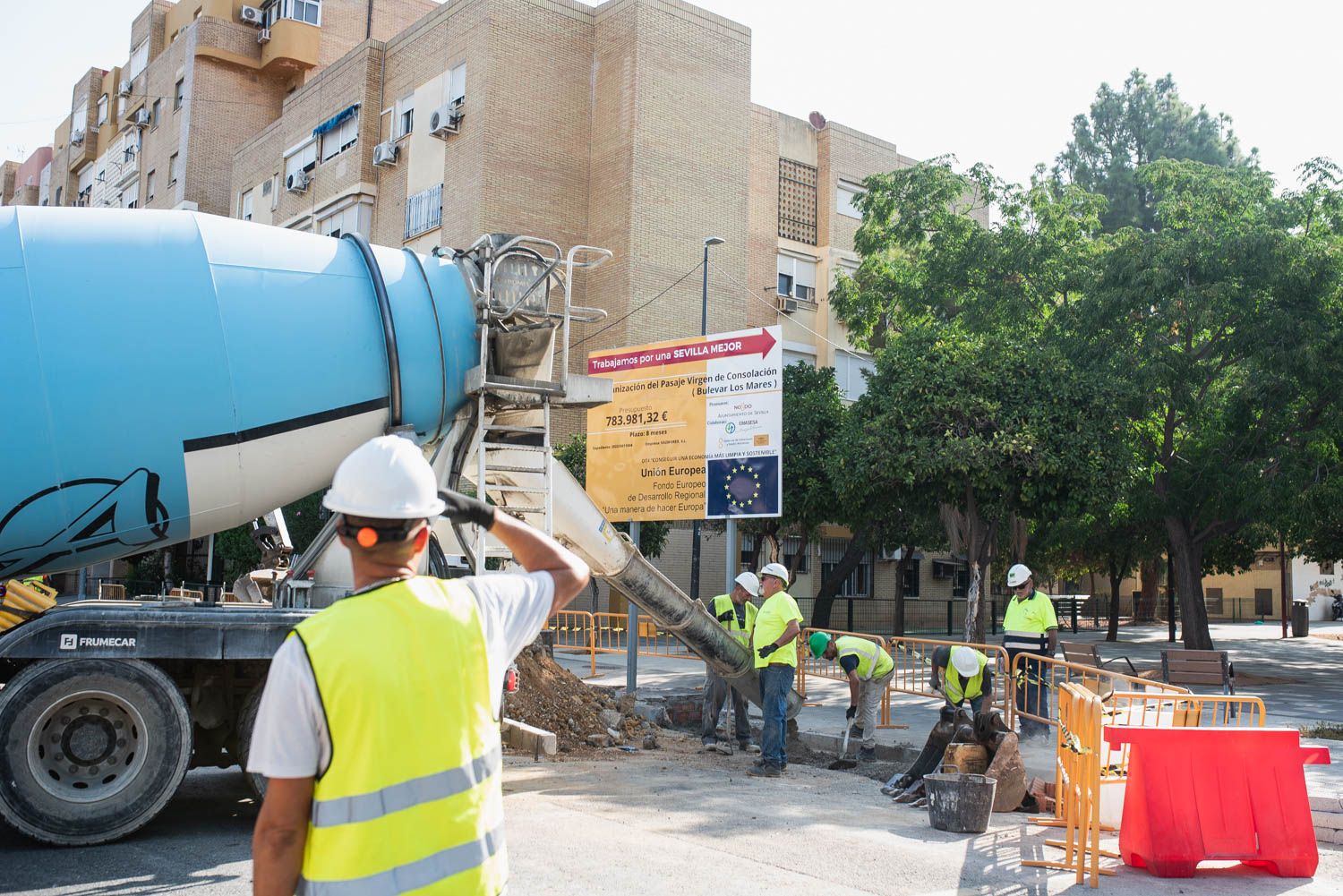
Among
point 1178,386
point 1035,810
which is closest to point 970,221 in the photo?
point 1178,386

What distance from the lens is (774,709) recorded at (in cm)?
1034

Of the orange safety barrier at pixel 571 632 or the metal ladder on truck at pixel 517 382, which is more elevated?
the metal ladder on truck at pixel 517 382

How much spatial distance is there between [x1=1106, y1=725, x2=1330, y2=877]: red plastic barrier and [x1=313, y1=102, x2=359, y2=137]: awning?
3358 cm

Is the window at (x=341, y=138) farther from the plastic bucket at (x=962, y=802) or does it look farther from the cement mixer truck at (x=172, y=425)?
the plastic bucket at (x=962, y=802)

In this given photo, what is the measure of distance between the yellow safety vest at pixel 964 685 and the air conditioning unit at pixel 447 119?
84.7 feet

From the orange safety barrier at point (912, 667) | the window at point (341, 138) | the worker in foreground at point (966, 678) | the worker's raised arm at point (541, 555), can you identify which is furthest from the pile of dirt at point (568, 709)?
the window at point (341, 138)

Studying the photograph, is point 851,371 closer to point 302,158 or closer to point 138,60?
point 302,158

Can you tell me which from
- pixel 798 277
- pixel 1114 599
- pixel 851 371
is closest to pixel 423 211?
pixel 798 277

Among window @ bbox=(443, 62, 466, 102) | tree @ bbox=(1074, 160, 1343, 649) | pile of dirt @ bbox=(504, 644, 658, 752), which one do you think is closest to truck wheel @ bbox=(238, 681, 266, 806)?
pile of dirt @ bbox=(504, 644, 658, 752)

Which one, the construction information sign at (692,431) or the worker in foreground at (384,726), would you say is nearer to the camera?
the worker in foreground at (384,726)

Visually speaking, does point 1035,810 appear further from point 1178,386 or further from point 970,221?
point 970,221

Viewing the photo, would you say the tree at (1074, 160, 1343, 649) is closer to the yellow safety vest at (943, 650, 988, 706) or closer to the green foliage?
the green foliage

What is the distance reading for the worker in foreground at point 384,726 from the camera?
2.26 metres

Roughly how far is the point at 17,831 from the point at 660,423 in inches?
338
